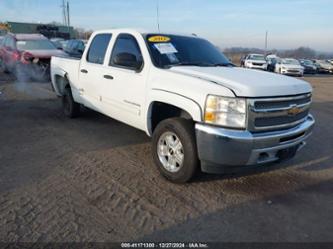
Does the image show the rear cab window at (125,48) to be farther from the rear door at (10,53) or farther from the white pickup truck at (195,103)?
the rear door at (10,53)

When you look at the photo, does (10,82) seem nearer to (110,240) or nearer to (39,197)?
(39,197)

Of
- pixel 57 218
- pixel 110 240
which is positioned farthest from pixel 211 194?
pixel 57 218

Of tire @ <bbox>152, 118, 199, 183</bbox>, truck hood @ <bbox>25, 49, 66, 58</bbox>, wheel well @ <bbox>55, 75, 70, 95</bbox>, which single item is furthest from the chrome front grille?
truck hood @ <bbox>25, 49, 66, 58</bbox>

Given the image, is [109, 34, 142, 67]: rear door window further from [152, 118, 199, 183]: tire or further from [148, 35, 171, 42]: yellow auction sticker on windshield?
[152, 118, 199, 183]: tire

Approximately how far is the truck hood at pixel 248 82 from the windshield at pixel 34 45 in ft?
39.2

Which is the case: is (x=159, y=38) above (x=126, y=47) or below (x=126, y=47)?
above

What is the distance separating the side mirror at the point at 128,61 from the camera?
4914mm

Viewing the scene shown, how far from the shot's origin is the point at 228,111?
374 cm

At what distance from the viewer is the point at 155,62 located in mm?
4746

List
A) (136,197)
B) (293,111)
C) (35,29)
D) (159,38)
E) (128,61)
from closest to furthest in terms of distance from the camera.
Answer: (136,197) → (293,111) → (128,61) → (159,38) → (35,29)

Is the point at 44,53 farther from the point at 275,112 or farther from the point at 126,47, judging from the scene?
the point at 275,112

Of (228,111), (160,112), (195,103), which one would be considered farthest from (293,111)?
(160,112)

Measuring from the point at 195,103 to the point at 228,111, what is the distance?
402 millimetres

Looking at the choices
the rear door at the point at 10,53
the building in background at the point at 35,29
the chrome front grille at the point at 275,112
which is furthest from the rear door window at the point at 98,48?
the building in background at the point at 35,29
